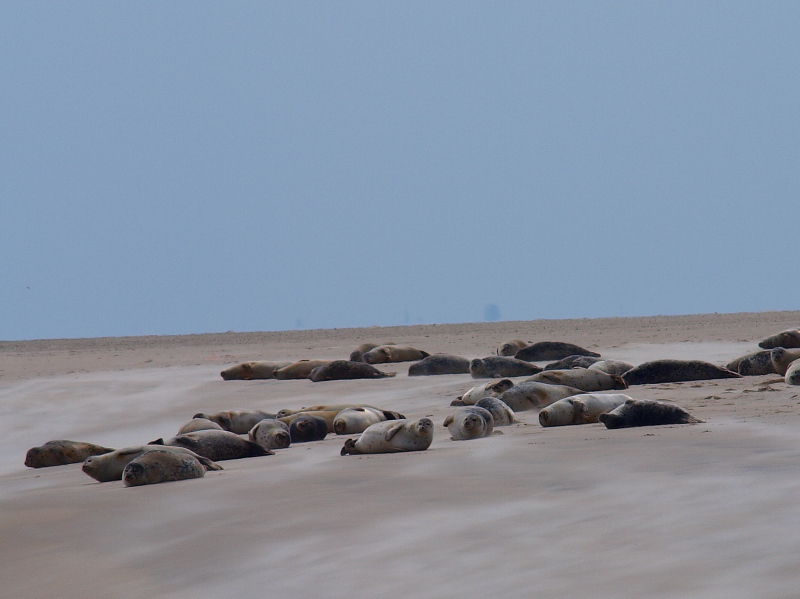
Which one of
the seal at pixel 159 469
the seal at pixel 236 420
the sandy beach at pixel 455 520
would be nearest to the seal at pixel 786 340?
the sandy beach at pixel 455 520

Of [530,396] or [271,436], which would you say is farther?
[530,396]

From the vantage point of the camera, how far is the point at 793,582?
2.06 m

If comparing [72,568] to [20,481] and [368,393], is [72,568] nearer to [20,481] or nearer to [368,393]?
[20,481]

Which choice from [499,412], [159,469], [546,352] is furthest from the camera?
[546,352]

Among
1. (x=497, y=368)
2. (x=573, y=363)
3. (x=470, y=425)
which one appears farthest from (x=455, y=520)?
(x=497, y=368)

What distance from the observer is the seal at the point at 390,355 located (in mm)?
14164

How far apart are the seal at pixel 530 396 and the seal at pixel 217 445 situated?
214 centimetres

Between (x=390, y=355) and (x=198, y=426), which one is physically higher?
(x=390, y=355)

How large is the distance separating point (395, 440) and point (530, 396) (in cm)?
216

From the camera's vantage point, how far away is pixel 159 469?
16.0ft

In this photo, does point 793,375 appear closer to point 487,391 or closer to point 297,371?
point 487,391

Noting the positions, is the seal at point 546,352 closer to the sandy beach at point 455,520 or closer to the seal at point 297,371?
the seal at point 297,371

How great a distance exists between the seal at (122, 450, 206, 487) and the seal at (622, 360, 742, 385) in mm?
4830

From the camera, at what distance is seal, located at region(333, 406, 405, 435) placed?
6785 mm
